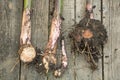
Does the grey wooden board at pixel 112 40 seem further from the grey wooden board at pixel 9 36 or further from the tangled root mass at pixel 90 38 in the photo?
the grey wooden board at pixel 9 36

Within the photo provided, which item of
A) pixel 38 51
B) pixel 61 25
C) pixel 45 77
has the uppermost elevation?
pixel 61 25

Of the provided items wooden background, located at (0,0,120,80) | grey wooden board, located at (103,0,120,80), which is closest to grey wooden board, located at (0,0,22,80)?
wooden background, located at (0,0,120,80)

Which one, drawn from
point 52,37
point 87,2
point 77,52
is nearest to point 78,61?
point 77,52

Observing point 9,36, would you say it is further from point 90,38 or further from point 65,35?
point 90,38

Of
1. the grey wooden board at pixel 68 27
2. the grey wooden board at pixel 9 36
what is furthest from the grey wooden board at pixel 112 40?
the grey wooden board at pixel 9 36

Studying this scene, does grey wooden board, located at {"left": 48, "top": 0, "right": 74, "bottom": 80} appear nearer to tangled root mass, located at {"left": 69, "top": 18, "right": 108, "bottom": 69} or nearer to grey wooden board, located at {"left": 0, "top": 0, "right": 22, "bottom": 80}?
tangled root mass, located at {"left": 69, "top": 18, "right": 108, "bottom": 69}

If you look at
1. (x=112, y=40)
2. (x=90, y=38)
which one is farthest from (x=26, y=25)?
(x=112, y=40)

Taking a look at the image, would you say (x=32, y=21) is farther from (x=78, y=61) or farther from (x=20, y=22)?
(x=78, y=61)
